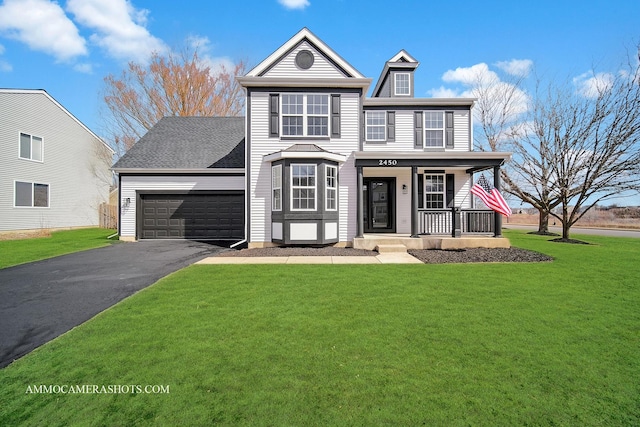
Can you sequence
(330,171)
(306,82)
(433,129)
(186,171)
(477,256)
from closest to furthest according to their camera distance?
1. (477,256)
2. (330,171)
3. (306,82)
4. (433,129)
5. (186,171)

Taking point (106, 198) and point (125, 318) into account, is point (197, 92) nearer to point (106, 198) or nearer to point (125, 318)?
point (106, 198)

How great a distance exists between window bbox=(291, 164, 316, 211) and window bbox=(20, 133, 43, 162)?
706 inches

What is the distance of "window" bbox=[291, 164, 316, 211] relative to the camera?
1159 centimetres

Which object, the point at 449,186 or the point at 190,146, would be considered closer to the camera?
the point at 449,186

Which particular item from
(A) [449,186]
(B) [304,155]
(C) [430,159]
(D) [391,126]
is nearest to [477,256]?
(C) [430,159]

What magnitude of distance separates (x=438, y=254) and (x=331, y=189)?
15.0 ft

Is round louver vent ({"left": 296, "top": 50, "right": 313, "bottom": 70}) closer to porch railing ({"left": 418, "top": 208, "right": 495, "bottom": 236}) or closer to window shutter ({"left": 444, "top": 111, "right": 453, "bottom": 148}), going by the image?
window shutter ({"left": 444, "top": 111, "right": 453, "bottom": 148})

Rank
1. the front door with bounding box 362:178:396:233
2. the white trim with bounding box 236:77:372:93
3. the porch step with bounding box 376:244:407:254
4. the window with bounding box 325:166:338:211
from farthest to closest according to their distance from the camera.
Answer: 1. the front door with bounding box 362:178:396:233
2. the white trim with bounding box 236:77:372:93
3. the window with bounding box 325:166:338:211
4. the porch step with bounding box 376:244:407:254

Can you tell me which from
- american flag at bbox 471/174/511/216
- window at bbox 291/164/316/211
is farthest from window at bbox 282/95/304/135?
american flag at bbox 471/174/511/216

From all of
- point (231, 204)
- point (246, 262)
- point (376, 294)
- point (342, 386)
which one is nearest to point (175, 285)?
point (246, 262)

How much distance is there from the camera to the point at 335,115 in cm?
1232

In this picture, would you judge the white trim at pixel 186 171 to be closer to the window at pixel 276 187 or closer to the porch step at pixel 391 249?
the window at pixel 276 187

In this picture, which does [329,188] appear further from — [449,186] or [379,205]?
[449,186]

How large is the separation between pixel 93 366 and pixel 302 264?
19.6 ft
